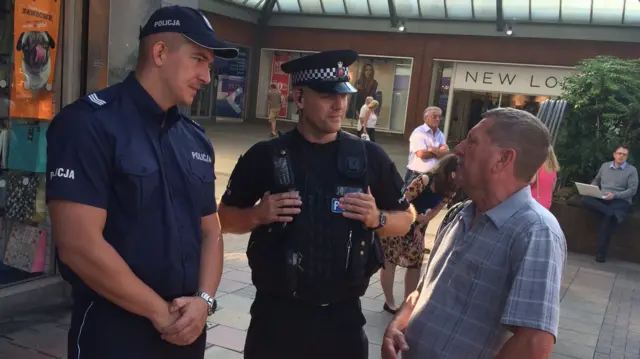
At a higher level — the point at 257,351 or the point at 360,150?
the point at 360,150

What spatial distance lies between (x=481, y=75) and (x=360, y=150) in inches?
792

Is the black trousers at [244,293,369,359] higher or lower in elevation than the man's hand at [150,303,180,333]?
lower

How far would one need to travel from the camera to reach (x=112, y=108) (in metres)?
1.83

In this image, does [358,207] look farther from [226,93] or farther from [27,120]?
[226,93]

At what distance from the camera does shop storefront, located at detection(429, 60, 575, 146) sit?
20.0 m

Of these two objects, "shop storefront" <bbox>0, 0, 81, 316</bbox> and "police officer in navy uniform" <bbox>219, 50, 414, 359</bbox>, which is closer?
"police officer in navy uniform" <bbox>219, 50, 414, 359</bbox>

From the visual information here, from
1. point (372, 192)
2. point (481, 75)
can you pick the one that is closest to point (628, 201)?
point (372, 192)

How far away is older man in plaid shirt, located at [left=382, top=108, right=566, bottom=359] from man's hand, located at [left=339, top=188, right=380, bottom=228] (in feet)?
1.40

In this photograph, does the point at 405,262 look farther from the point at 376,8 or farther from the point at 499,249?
the point at 376,8

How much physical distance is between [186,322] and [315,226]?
0.68 m

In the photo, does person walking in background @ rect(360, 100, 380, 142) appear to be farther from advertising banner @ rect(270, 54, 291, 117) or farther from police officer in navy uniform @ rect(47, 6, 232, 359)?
police officer in navy uniform @ rect(47, 6, 232, 359)

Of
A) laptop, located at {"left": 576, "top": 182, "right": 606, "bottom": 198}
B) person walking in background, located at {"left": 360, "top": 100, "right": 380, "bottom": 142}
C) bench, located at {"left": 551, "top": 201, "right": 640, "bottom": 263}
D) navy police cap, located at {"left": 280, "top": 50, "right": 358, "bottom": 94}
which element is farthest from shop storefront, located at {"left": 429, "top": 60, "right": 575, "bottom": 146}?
navy police cap, located at {"left": 280, "top": 50, "right": 358, "bottom": 94}

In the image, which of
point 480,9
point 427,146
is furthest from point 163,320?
point 480,9

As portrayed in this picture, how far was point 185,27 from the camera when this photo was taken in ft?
6.23
